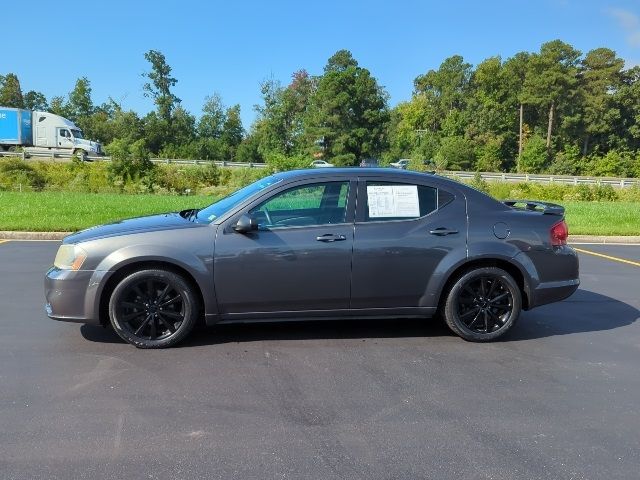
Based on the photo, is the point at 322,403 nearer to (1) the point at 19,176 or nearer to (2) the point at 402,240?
(2) the point at 402,240

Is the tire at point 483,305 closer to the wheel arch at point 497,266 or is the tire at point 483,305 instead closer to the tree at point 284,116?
the wheel arch at point 497,266

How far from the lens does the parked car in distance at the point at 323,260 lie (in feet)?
15.1

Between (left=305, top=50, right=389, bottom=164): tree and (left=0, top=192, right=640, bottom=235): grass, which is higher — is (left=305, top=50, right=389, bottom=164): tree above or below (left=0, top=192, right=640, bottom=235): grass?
above

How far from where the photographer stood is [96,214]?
46.4ft

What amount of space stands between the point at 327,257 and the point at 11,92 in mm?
91785

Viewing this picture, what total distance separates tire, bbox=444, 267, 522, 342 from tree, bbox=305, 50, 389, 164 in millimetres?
53859

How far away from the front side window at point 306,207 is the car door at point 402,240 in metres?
0.19

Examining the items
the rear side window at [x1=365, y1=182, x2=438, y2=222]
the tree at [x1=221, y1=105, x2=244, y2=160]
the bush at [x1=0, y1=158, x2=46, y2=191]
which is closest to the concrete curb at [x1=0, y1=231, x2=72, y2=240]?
the rear side window at [x1=365, y1=182, x2=438, y2=222]

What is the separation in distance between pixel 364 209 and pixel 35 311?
373 centimetres

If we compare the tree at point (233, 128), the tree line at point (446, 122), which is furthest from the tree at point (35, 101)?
the tree at point (233, 128)

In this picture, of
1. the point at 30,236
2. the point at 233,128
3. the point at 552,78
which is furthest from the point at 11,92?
the point at 30,236

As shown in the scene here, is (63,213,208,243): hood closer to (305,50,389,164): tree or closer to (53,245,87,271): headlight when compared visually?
(53,245,87,271): headlight

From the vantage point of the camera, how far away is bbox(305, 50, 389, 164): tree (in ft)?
198

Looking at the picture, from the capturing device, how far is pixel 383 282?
4844 millimetres
